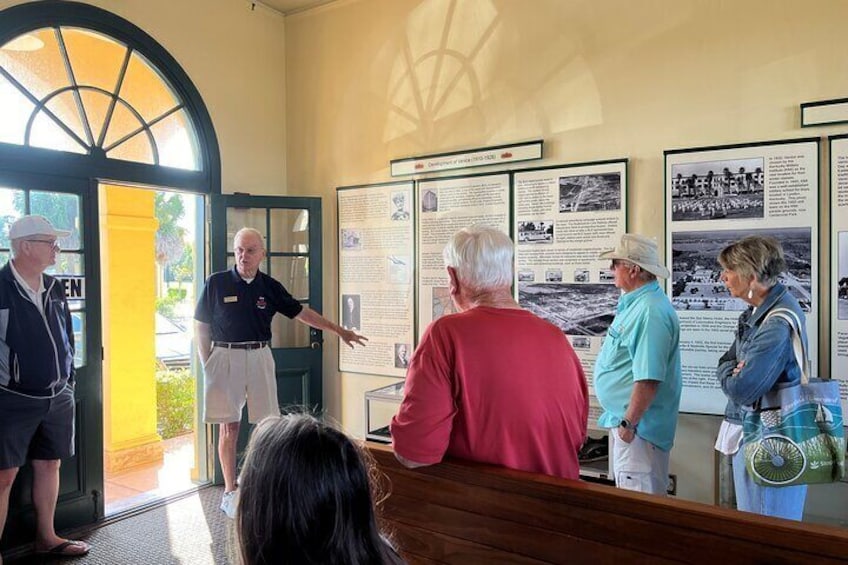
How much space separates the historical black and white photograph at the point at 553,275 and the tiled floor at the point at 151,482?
2727 millimetres

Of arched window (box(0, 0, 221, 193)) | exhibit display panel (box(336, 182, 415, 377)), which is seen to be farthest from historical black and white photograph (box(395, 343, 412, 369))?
arched window (box(0, 0, 221, 193))

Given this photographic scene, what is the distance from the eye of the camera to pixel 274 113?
15.0ft

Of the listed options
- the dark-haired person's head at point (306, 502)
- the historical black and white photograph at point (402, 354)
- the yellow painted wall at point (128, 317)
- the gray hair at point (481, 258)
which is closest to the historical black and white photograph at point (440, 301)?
the historical black and white photograph at point (402, 354)

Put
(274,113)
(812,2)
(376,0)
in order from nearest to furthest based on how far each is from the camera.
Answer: (812,2) < (376,0) < (274,113)

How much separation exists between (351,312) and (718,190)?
8.24ft

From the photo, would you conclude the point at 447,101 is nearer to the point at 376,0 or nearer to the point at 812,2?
the point at 376,0

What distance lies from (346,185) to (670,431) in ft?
9.42

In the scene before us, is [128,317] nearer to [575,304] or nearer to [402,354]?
[402,354]

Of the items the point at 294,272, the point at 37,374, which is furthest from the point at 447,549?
the point at 294,272

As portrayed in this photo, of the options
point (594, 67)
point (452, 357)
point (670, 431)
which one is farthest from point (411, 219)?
point (452, 357)

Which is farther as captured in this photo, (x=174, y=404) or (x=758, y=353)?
(x=174, y=404)

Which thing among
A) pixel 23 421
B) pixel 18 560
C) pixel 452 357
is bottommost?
pixel 18 560

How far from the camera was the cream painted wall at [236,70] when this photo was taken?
12.8 ft

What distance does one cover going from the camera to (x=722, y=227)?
2.95m
